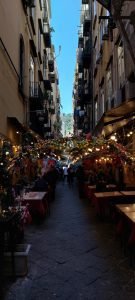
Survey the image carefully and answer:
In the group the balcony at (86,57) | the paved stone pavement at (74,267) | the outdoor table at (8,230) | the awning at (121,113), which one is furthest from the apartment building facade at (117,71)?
the balcony at (86,57)

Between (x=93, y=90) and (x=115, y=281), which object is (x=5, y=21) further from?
(x=93, y=90)

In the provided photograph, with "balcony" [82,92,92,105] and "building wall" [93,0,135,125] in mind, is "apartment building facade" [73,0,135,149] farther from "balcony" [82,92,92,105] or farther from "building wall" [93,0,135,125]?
"balcony" [82,92,92,105]

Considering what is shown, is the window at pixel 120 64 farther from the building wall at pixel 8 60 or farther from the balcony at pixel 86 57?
the balcony at pixel 86 57

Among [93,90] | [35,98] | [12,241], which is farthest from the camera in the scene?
[93,90]

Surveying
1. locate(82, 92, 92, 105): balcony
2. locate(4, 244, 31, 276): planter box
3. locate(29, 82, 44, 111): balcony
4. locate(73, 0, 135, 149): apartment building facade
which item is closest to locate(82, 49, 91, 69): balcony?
locate(82, 92, 92, 105): balcony

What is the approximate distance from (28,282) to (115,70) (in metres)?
13.6

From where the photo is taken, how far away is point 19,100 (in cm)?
1866

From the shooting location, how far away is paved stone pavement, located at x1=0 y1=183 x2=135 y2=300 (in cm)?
519

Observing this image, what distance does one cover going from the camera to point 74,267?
642 centimetres

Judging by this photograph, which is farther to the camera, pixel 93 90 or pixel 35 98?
pixel 93 90

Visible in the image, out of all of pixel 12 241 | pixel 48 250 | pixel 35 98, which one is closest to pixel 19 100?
pixel 35 98

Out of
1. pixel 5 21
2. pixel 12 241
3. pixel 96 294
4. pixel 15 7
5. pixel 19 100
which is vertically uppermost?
pixel 15 7

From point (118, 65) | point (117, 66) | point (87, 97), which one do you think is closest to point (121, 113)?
point (118, 65)

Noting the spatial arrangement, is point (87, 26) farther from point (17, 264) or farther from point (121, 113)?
point (17, 264)
